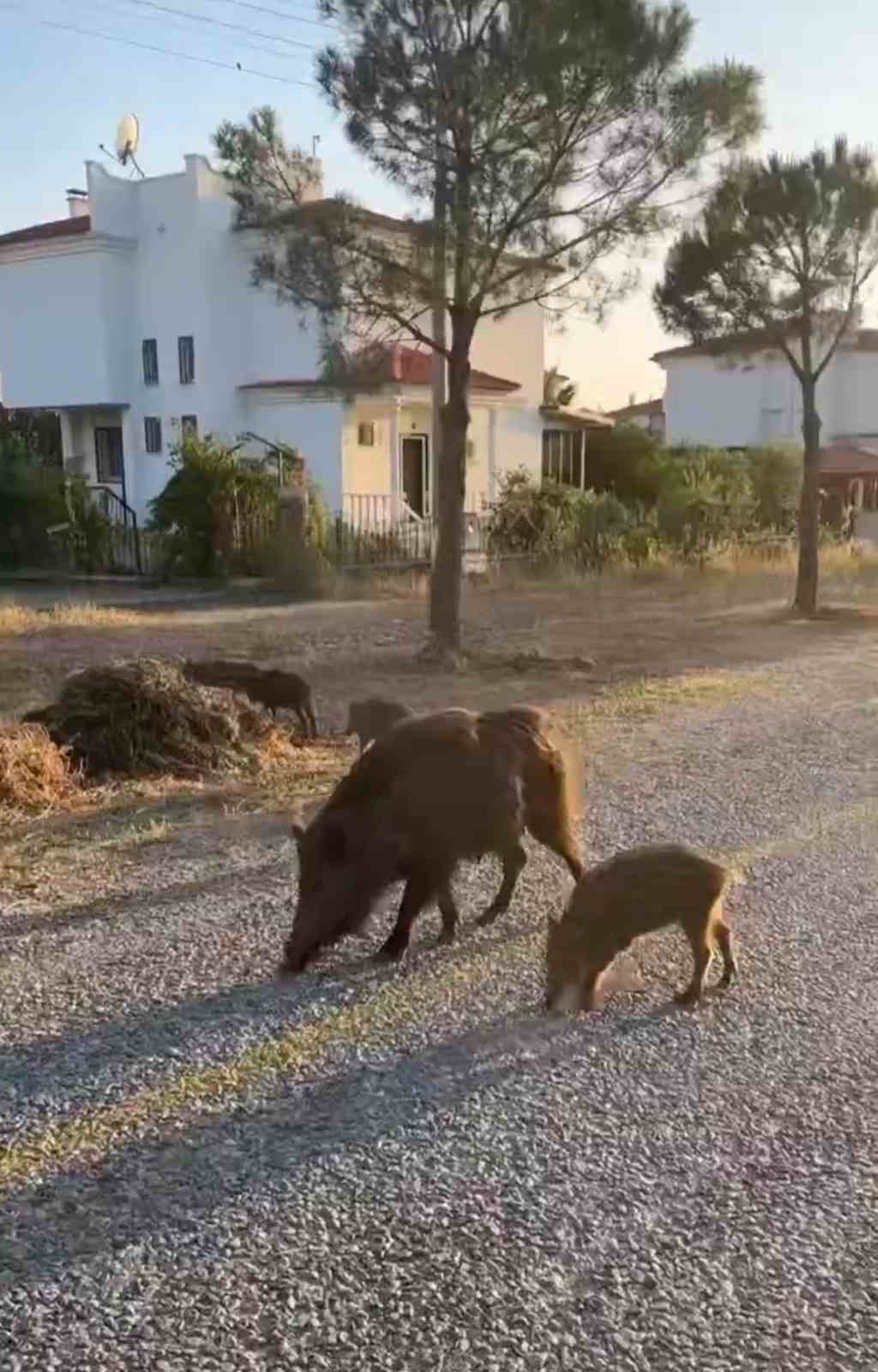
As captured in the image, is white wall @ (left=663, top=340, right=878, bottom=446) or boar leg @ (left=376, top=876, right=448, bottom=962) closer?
boar leg @ (left=376, top=876, right=448, bottom=962)

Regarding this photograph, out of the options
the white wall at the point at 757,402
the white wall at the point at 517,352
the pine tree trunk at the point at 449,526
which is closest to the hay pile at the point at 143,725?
the pine tree trunk at the point at 449,526

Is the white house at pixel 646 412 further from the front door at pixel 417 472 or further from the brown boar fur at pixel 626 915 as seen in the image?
the brown boar fur at pixel 626 915

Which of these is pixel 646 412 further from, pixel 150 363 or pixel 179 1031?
pixel 179 1031

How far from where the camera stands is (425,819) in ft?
14.9

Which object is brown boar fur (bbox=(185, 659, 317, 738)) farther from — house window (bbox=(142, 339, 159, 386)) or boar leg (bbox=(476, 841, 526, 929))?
house window (bbox=(142, 339, 159, 386))

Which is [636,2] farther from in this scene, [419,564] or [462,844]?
[419,564]

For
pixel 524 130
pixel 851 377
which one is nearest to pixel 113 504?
pixel 524 130

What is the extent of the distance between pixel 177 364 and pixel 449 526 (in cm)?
1862

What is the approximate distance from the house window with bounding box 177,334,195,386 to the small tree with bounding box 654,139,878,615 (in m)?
15.7

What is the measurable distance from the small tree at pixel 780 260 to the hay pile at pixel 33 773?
10.2 metres

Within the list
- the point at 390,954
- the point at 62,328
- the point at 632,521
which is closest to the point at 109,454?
the point at 62,328

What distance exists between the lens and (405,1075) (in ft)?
12.5

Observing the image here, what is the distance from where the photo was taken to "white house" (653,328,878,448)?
47312 millimetres

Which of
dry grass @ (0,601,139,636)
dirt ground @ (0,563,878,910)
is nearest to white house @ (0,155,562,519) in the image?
dirt ground @ (0,563,878,910)
